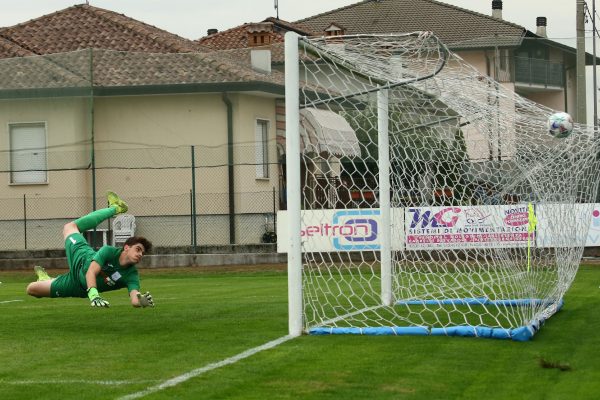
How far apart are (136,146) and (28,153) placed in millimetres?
2998

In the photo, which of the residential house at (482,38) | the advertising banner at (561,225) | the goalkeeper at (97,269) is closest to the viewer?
the goalkeeper at (97,269)

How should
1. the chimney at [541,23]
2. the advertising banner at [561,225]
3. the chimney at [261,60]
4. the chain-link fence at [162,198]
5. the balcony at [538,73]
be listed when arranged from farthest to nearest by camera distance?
the chimney at [541,23] → the balcony at [538,73] → the chimney at [261,60] → the chain-link fence at [162,198] → the advertising banner at [561,225]

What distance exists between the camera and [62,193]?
33.6 metres

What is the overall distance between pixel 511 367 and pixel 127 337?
4288 millimetres

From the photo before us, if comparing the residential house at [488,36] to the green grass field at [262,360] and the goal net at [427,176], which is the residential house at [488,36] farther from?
the green grass field at [262,360]

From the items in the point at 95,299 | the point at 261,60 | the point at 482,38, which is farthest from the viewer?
the point at 482,38

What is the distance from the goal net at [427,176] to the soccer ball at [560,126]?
12.0 inches

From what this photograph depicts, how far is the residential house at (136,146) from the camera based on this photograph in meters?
33.2

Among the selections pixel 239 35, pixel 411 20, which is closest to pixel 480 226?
pixel 239 35

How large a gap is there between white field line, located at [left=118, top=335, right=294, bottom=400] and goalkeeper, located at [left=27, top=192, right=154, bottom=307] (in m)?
1.62

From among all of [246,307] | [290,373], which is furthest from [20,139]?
[290,373]

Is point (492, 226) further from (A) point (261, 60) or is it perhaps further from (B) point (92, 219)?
(A) point (261, 60)

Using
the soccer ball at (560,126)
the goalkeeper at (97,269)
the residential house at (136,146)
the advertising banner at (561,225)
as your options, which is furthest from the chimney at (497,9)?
the goalkeeper at (97,269)

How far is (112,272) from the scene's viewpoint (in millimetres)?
→ 13125
